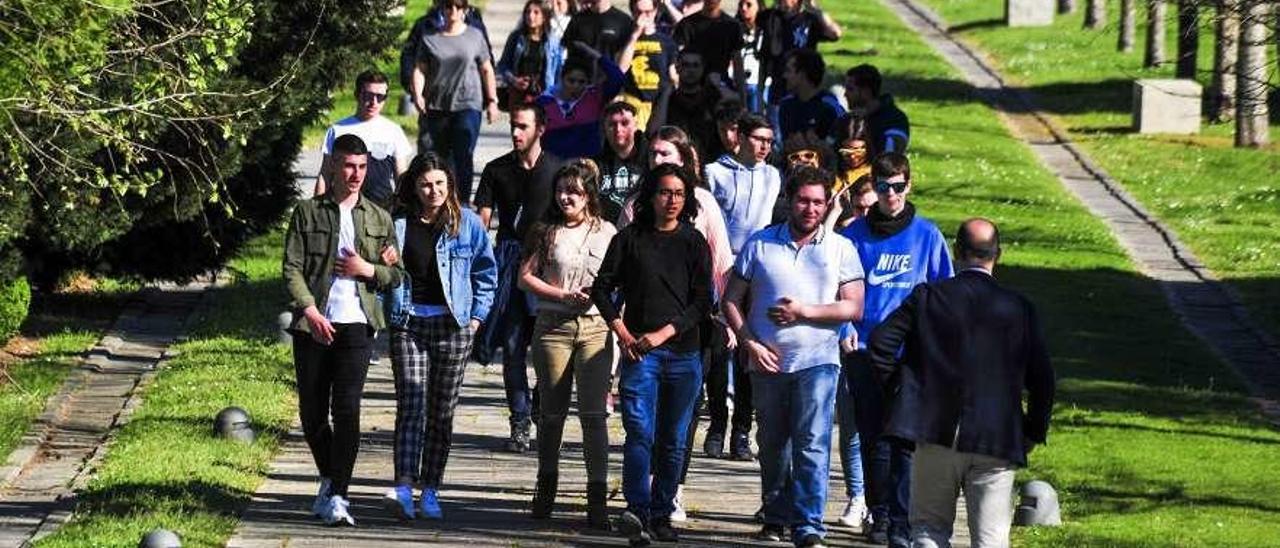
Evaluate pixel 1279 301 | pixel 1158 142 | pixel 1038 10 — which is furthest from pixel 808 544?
pixel 1038 10

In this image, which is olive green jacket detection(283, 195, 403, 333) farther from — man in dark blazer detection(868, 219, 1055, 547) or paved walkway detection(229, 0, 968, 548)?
man in dark blazer detection(868, 219, 1055, 547)

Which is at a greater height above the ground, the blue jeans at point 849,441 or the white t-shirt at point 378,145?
the white t-shirt at point 378,145

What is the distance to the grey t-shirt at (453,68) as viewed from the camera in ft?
61.3

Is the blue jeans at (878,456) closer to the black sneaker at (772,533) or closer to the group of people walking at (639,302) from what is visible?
the group of people walking at (639,302)

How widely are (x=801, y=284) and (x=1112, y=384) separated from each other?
6817 mm

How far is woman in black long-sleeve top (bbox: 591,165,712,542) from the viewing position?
38.8 ft

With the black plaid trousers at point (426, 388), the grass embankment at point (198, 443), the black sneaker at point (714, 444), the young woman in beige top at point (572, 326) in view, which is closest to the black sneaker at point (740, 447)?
the black sneaker at point (714, 444)

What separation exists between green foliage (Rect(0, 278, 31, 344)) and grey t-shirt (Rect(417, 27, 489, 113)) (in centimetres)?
302

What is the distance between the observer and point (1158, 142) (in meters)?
32.0

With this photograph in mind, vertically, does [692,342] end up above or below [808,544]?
above

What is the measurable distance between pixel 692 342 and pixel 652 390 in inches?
10.7

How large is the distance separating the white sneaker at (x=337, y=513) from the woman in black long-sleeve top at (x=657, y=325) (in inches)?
50.6

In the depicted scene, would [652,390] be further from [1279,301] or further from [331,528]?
[1279,301]

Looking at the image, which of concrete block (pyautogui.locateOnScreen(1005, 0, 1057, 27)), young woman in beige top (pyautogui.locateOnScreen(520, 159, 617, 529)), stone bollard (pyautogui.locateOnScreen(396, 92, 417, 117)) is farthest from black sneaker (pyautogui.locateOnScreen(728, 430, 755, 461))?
concrete block (pyautogui.locateOnScreen(1005, 0, 1057, 27))
